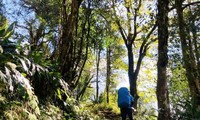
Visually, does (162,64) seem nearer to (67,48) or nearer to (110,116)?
(67,48)

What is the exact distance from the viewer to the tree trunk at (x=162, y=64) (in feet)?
27.5

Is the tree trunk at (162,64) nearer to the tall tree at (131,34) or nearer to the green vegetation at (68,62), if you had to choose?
the green vegetation at (68,62)

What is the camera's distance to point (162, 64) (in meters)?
8.75

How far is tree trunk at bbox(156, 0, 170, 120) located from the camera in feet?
27.5

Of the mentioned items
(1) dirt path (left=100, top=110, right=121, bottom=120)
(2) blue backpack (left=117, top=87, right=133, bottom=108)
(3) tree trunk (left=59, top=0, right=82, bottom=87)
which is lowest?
(1) dirt path (left=100, top=110, right=121, bottom=120)

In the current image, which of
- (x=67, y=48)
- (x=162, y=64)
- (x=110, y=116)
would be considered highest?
(x=67, y=48)

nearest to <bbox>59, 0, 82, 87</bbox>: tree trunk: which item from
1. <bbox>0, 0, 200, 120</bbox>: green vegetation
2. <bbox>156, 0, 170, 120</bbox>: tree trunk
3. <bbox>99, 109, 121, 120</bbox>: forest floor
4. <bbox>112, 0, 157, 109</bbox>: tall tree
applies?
<bbox>0, 0, 200, 120</bbox>: green vegetation

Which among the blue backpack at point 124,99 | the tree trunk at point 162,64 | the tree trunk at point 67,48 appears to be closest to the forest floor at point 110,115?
the tree trunk at point 67,48

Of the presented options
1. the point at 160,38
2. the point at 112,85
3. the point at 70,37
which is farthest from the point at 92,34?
the point at 112,85

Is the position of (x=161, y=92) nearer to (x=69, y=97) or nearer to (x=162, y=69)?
(x=162, y=69)

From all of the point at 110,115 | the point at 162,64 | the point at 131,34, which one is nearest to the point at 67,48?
the point at 162,64

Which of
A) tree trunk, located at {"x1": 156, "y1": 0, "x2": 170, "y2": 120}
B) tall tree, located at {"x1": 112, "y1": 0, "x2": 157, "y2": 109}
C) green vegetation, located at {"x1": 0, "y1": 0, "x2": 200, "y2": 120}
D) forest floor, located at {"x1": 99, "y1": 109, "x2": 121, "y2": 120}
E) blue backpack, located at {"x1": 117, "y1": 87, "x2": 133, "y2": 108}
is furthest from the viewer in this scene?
tall tree, located at {"x1": 112, "y1": 0, "x2": 157, "y2": 109}

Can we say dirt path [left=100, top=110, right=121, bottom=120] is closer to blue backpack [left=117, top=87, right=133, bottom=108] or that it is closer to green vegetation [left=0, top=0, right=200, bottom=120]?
green vegetation [left=0, top=0, right=200, bottom=120]

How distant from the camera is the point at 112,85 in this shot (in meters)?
34.1
